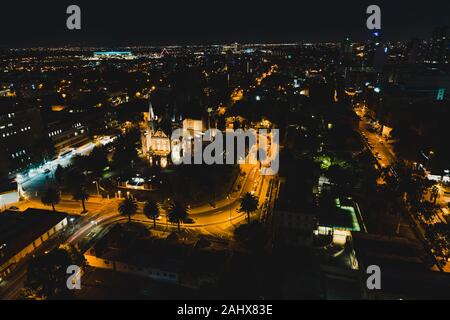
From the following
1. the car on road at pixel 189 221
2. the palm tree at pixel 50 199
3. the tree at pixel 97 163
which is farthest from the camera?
the tree at pixel 97 163

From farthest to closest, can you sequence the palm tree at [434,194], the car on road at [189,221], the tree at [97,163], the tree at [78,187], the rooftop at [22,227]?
the tree at [97,163] < the palm tree at [434,194] < the tree at [78,187] < the car on road at [189,221] < the rooftop at [22,227]

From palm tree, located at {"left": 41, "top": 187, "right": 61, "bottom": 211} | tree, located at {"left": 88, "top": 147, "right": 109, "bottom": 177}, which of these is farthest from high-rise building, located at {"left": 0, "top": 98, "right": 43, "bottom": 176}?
palm tree, located at {"left": 41, "top": 187, "right": 61, "bottom": 211}

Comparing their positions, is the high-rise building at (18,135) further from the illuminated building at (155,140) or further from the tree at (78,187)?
the illuminated building at (155,140)

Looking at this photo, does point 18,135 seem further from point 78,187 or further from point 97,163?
point 78,187

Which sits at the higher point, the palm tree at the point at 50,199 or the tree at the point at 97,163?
the tree at the point at 97,163

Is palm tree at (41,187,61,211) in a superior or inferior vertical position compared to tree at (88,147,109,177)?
inferior

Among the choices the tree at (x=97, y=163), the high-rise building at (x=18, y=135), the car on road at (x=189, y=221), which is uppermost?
the high-rise building at (x=18, y=135)

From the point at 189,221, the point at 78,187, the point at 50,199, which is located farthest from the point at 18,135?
the point at 189,221

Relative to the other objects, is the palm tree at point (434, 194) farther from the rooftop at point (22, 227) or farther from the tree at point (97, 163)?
the tree at point (97, 163)

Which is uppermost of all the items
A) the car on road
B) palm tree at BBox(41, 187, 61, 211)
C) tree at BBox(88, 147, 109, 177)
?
tree at BBox(88, 147, 109, 177)

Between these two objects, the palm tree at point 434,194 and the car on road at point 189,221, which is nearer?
the car on road at point 189,221

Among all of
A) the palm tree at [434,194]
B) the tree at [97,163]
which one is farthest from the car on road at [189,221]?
the palm tree at [434,194]

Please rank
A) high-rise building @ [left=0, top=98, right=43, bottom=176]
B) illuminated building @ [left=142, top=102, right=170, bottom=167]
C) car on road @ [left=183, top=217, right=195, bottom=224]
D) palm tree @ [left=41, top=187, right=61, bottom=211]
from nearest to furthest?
car on road @ [left=183, top=217, right=195, bottom=224]
palm tree @ [left=41, top=187, right=61, bottom=211]
high-rise building @ [left=0, top=98, right=43, bottom=176]
illuminated building @ [left=142, top=102, right=170, bottom=167]

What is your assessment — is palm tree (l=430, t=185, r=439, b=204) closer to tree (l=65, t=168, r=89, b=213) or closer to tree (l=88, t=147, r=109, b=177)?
tree (l=65, t=168, r=89, b=213)
